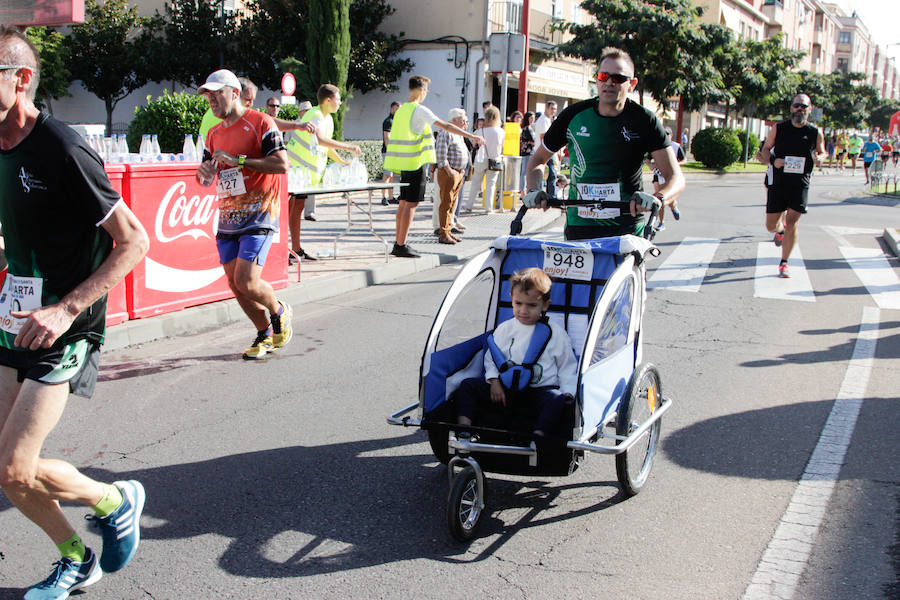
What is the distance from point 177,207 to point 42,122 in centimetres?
467

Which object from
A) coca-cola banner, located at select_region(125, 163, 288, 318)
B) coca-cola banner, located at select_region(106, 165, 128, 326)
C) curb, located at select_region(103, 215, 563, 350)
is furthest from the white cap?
curb, located at select_region(103, 215, 563, 350)

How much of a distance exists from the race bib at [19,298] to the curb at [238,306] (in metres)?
3.75

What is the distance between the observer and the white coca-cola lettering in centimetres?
727

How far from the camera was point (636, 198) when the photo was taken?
14.5ft

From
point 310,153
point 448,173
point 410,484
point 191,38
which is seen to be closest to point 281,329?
point 410,484

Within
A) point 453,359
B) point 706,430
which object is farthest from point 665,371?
point 453,359

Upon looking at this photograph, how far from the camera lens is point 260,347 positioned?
645cm

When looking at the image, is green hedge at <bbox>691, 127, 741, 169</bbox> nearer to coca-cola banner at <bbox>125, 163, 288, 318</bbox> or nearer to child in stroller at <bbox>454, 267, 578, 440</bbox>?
coca-cola banner at <bbox>125, 163, 288, 318</bbox>

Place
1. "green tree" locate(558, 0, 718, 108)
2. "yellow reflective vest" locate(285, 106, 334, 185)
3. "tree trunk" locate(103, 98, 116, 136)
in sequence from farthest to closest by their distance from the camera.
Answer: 1. "tree trunk" locate(103, 98, 116, 136)
2. "green tree" locate(558, 0, 718, 108)
3. "yellow reflective vest" locate(285, 106, 334, 185)

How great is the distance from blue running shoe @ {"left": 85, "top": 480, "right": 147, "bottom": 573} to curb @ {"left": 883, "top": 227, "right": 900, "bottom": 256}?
12640 millimetres

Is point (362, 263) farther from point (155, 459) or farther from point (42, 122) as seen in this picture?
point (42, 122)

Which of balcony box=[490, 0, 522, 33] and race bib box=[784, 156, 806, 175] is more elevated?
balcony box=[490, 0, 522, 33]

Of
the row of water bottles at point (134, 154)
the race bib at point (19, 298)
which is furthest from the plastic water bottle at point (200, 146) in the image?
the race bib at point (19, 298)

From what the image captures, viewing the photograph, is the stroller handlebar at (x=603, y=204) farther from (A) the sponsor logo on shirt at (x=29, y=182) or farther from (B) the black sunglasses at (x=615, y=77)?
→ (A) the sponsor logo on shirt at (x=29, y=182)
